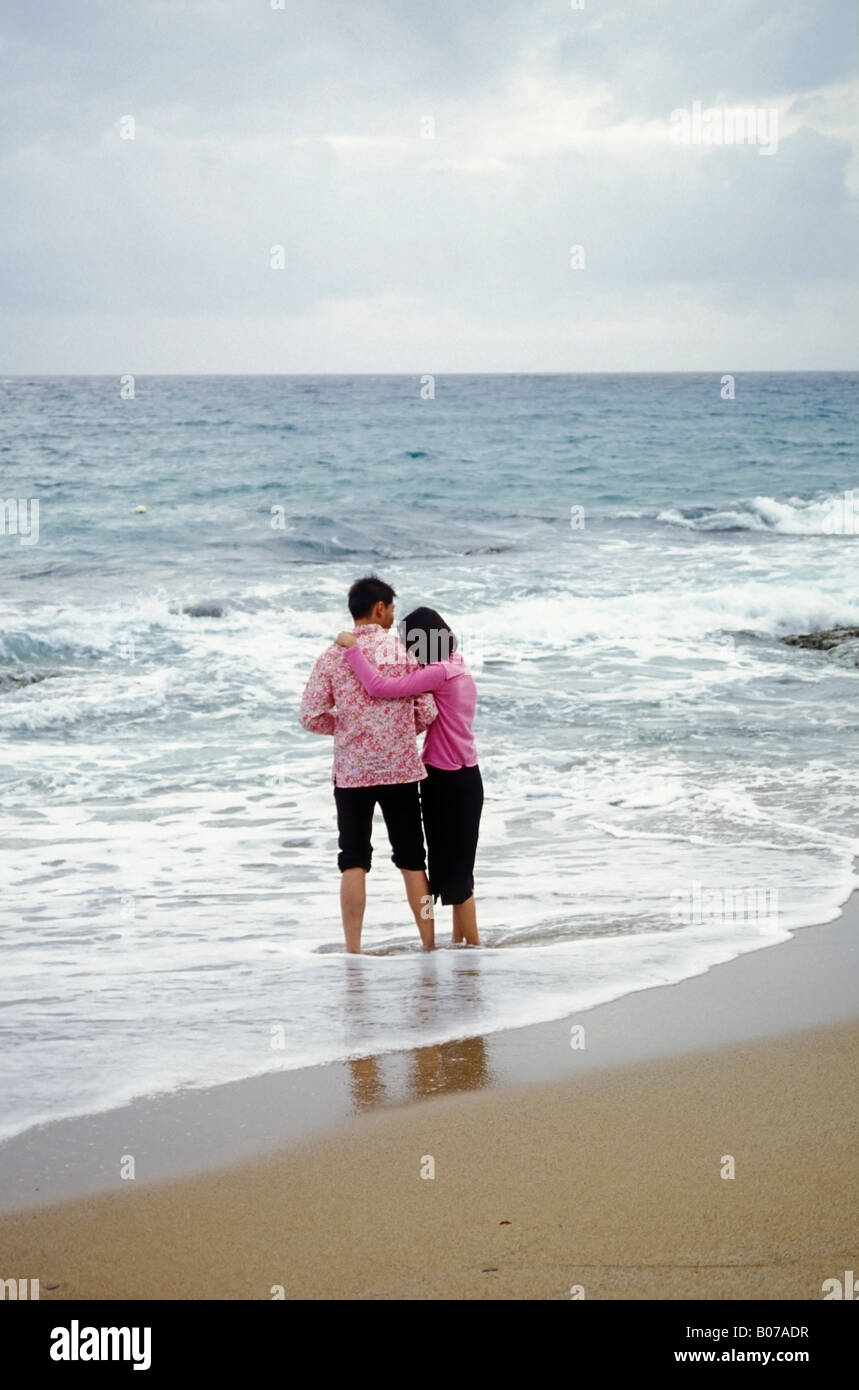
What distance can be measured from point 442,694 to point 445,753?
258 millimetres

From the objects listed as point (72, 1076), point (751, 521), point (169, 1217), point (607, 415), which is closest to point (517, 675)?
point (72, 1076)

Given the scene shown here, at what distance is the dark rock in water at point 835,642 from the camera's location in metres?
14.0

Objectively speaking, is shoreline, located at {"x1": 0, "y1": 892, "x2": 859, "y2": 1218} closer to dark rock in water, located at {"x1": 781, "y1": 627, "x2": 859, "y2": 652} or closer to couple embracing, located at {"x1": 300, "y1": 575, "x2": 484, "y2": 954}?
couple embracing, located at {"x1": 300, "y1": 575, "x2": 484, "y2": 954}

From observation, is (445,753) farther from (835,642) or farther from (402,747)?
(835,642)

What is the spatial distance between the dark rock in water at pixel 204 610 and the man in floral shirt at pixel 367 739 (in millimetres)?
11141

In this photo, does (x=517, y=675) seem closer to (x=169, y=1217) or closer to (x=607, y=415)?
(x=169, y=1217)

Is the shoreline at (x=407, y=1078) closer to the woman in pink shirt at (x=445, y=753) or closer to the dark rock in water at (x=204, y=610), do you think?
A: the woman in pink shirt at (x=445, y=753)

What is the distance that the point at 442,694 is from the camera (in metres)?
5.48

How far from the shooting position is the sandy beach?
3059 mm

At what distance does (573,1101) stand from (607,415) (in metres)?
55.1

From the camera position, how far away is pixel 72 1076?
4.33 meters

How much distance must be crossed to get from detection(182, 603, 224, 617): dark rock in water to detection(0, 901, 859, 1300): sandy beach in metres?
12.6

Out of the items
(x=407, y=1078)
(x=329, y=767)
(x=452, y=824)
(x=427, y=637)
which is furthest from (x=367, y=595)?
(x=329, y=767)

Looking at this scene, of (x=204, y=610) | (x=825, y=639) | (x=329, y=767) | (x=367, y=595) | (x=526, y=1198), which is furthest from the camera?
(x=204, y=610)
